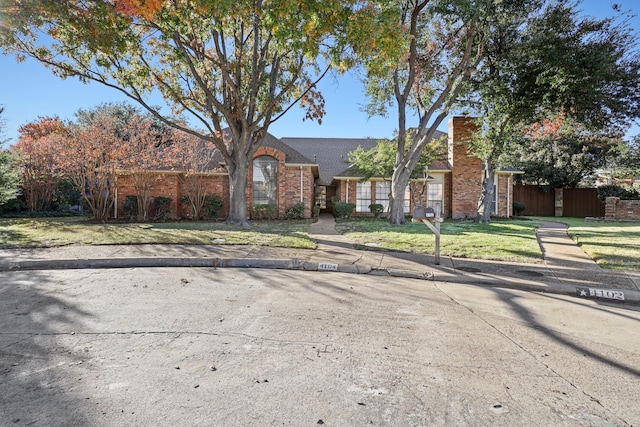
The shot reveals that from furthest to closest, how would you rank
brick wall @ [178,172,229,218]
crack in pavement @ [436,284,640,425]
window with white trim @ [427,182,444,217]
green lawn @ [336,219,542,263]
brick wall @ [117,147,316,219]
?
window with white trim @ [427,182,444,217] < brick wall @ [178,172,229,218] < brick wall @ [117,147,316,219] < green lawn @ [336,219,542,263] < crack in pavement @ [436,284,640,425]

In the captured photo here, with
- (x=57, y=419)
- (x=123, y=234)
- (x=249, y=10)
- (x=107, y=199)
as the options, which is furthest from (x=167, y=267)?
(x=107, y=199)

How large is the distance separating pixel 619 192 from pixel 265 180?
24.4 metres

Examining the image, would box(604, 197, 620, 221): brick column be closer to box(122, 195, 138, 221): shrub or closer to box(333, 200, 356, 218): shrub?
box(333, 200, 356, 218): shrub

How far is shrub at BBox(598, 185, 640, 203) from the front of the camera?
2425 centimetres

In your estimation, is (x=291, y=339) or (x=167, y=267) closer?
(x=291, y=339)

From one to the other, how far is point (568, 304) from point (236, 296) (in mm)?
4793

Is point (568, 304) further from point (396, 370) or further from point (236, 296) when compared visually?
point (236, 296)

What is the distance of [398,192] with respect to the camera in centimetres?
1523

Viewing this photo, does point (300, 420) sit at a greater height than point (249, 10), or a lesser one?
lesser

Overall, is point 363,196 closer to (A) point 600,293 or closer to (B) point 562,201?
(B) point 562,201

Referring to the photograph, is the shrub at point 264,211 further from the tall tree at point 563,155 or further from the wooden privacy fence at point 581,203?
the wooden privacy fence at point 581,203

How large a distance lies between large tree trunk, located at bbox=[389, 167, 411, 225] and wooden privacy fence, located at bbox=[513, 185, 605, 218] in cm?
1605

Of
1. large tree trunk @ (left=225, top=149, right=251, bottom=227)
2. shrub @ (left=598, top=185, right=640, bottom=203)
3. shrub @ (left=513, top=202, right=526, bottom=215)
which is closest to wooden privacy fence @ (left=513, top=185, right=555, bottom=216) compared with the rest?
shrub @ (left=513, top=202, right=526, bottom=215)

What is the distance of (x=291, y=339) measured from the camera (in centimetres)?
347
